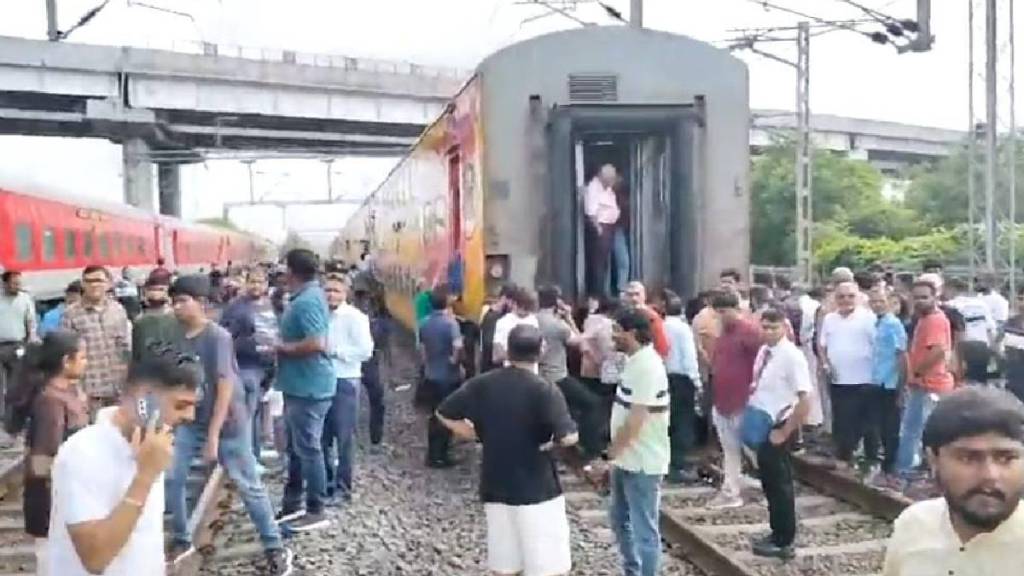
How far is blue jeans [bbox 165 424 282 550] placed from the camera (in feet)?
24.7

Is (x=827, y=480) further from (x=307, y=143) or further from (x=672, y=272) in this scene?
(x=307, y=143)

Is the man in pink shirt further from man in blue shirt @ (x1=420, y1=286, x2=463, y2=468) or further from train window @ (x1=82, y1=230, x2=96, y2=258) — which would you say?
train window @ (x1=82, y1=230, x2=96, y2=258)

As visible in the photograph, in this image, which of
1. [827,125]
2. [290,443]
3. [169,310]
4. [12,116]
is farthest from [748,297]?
[827,125]

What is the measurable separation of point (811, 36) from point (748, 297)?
55.5ft

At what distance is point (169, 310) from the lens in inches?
330

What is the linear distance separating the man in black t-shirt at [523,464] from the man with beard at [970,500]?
3.26 m

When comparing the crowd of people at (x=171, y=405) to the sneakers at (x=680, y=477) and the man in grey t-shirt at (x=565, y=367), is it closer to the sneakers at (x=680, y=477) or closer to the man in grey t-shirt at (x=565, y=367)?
the man in grey t-shirt at (x=565, y=367)

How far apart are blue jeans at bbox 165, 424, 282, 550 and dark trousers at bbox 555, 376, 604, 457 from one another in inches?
149

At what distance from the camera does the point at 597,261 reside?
1223cm

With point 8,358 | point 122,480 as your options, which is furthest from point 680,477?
point 122,480

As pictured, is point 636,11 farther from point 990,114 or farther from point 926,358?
point 926,358

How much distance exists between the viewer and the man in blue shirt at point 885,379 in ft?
33.6

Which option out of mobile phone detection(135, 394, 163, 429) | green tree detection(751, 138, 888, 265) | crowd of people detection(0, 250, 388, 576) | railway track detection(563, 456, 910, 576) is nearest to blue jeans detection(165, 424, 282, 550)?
crowd of people detection(0, 250, 388, 576)

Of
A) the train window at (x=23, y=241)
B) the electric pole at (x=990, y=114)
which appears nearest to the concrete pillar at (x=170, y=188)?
the train window at (x=23, y=241)
